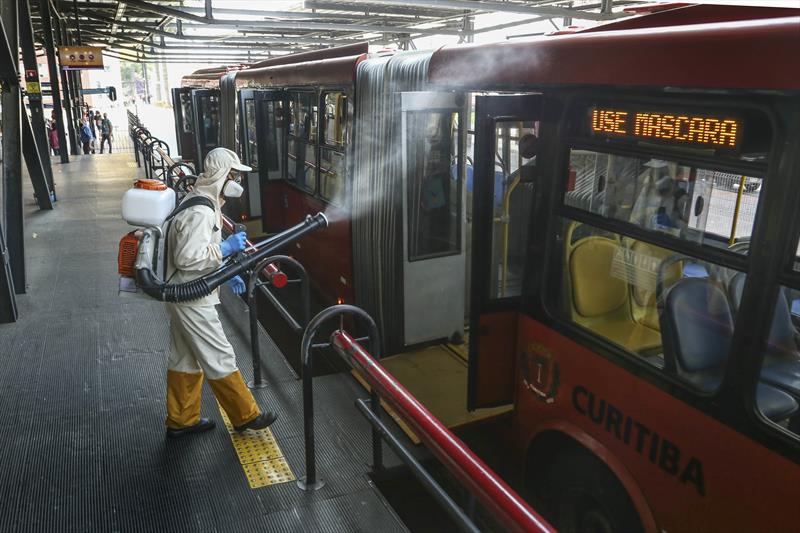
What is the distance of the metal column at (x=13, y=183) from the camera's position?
6242 mm

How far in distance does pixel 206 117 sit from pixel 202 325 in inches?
428

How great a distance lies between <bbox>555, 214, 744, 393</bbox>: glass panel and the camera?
7.82ft

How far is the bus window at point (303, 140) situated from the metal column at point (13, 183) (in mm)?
2901

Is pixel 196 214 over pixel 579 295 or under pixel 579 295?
over

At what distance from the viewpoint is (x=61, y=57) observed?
16859mm

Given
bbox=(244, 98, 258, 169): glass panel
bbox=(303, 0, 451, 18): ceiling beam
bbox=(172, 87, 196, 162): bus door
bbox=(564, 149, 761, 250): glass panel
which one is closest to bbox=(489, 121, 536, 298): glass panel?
bbox=(564, 149, 761, 250): glass panel

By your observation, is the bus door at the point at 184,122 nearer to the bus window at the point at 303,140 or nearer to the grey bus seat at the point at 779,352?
the bus window at the point at 303,140

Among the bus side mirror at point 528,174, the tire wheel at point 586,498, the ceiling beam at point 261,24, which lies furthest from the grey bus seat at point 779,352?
the ceiling beam at point 261,24

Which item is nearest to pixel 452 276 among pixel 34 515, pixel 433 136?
pixel 433 136

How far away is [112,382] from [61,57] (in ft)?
52.1

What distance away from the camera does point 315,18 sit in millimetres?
14547

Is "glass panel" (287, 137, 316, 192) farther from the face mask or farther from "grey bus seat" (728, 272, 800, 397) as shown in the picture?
"grey bus seat" (728, 272, 800, 397)

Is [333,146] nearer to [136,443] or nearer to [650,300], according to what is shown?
[136,443]

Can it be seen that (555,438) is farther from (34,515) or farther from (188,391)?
(34,515)
